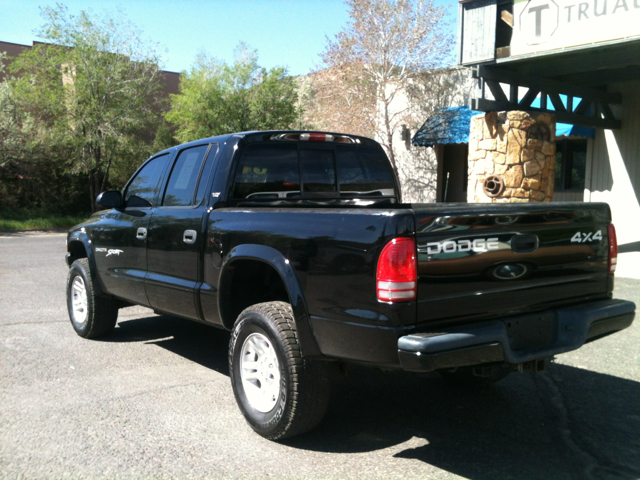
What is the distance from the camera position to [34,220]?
24203mm

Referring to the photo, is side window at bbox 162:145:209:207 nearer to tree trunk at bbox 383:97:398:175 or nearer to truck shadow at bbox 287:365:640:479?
truck shadow at bbox 287:365:640:479

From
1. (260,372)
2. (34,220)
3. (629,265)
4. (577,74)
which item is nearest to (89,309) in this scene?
(260,372)

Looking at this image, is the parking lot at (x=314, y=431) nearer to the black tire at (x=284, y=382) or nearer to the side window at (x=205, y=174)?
the black tire at (x=284, y=382)

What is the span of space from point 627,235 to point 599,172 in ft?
5.54

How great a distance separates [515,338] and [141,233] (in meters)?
3.30

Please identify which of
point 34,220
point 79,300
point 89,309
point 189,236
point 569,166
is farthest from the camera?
point 34,220

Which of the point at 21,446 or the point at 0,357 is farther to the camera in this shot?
the point at 0,357

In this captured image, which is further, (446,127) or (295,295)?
(446,127)

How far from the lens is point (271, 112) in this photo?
27812mm

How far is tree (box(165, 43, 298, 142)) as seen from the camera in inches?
1069

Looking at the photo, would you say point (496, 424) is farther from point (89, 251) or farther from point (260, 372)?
point (89, 251)

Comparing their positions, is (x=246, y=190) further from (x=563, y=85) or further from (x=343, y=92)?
(x=343, y=92)

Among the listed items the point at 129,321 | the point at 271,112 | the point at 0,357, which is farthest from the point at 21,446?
→ the point at 271,112

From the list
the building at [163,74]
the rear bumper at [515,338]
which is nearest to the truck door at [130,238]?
the rear bumper at [515,338]
